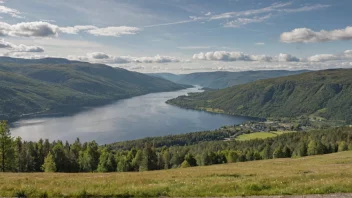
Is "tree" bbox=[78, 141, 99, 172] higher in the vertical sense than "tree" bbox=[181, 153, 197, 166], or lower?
higher

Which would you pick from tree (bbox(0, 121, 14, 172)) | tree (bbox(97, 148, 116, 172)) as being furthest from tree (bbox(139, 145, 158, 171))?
tree (bbox(0, 121, 14, 172))

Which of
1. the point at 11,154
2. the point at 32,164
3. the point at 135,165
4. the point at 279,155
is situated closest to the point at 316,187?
the point at 11,154

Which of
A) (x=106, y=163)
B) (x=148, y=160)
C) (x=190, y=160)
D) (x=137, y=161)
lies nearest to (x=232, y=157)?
(x=190, y=160)

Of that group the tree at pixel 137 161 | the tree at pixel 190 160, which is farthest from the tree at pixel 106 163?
the tree at pixel 190 160

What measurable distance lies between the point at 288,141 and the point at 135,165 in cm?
10474

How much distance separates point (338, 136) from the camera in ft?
506

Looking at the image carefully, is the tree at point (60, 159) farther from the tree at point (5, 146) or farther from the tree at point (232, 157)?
the tree at point (232, 157)

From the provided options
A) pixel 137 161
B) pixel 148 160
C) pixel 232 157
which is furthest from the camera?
pixel 232 157

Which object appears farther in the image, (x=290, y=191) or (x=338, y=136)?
(x=338, y=136)

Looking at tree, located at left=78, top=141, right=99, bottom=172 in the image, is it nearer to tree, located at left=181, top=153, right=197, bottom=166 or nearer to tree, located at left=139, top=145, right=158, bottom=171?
tree, located at left=139, top=145, right=158, bottom=171

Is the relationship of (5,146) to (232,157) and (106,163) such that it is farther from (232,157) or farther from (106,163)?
(232,157)

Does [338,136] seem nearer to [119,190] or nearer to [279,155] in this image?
[279,155]

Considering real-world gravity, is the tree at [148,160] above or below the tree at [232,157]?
above

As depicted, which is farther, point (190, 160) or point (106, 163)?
point (190, 160)
